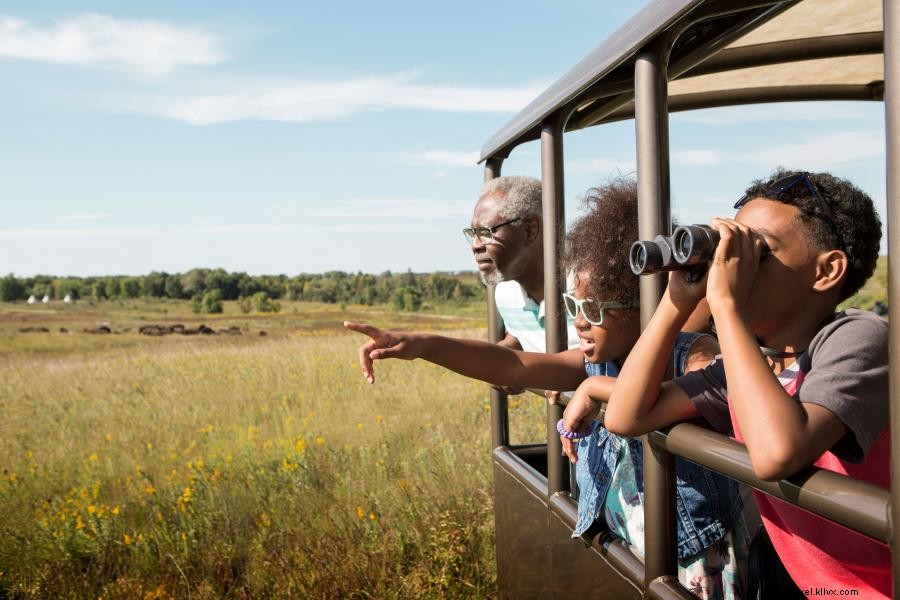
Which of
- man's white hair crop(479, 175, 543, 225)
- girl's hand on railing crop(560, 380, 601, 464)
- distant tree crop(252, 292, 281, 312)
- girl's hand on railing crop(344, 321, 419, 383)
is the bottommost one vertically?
distant tree crop(252, 292, 281, 312)

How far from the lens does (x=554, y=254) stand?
208 centimetres

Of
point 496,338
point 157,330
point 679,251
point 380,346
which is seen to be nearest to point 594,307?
point 380,346

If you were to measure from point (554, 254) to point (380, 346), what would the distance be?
1.66ft

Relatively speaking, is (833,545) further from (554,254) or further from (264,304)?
(264,304)

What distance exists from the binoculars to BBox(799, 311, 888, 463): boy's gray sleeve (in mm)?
219

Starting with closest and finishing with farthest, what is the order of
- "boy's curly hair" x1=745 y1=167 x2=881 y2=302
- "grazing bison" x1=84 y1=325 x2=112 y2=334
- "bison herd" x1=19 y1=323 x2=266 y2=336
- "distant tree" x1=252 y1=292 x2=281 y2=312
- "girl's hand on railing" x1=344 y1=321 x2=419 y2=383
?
"boy's curly hair" x1=745 y1=167 x2=881 y2=302 < "girl's hand on railing" x1=344 y1=321 x2=419 y2=383 < "bison herd" x1=19 y1=323 x2=266 y2=336 < "grazing bison" x1=84 y1=325 x2=112 y2=334 < "distant tree" x1=252 y1=292 x2=281 y2=312

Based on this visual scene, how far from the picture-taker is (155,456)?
7.02 metres

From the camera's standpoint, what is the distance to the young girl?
172cm

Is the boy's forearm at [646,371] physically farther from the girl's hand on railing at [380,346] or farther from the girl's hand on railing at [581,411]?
the girl's hand on railing at [380,346]

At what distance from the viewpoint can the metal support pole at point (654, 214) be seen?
138 centimetres

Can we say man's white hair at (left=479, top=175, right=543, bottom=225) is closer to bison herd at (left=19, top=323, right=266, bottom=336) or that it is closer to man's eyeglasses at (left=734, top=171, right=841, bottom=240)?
man's eyeglasses at (left=734, top=171, right=841, bottom=240)

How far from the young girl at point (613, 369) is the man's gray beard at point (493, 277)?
621mm

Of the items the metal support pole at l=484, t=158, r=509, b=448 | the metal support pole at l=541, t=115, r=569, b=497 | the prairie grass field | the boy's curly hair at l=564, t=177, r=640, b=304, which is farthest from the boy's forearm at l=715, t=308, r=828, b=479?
the prairie grass field

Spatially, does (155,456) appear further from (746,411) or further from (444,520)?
(746,411)
